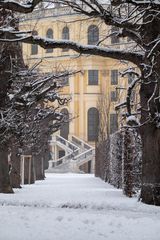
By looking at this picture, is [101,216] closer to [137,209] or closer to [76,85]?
[137,209]

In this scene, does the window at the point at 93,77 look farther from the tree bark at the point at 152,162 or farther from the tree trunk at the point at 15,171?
the tree bark at the point at 152,162

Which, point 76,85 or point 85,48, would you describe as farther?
point 76,85

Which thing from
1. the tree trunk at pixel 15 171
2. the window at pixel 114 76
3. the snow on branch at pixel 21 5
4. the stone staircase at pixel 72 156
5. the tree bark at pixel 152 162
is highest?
the window at pixel 114 76

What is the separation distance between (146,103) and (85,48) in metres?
2.50

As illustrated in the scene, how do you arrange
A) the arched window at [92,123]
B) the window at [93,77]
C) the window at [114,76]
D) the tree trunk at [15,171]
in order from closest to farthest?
1. the tree trunk at [15,171]
2. the window at [114,76]
3. the arched window at [92,123]
4. the window at [93,77]

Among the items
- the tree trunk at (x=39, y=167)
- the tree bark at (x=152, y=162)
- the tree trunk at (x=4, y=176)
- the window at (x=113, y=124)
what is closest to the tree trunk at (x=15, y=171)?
the tree trunk at (x=4, y=176)

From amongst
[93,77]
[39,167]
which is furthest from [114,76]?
[39,167]

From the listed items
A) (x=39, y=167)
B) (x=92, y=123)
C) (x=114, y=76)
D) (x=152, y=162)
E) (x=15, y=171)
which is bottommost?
(x=39, y=167)

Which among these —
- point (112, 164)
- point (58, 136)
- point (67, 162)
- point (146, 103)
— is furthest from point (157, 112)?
point (58, 136)

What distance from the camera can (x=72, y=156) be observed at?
225 feet

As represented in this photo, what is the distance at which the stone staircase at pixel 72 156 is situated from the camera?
65.7 m

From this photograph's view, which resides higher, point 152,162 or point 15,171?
point 152,162

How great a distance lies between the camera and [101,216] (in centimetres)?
1226

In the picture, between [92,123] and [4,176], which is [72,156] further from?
[4,176]
